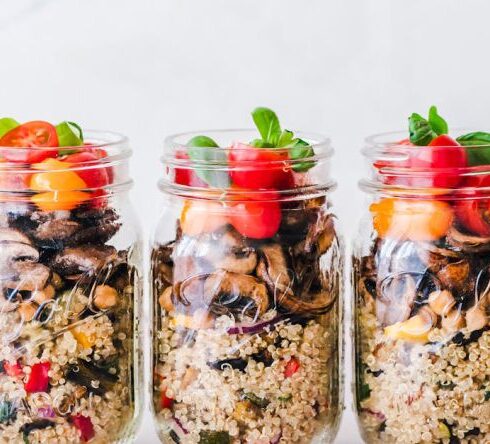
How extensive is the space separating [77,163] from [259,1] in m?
0.70

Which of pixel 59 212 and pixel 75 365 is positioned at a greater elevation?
pixel 59 212

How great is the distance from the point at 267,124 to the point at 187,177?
0.11 metres

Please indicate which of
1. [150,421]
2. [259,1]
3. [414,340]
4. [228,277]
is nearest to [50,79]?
[259,1]

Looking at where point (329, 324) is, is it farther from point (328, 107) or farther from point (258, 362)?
point (328, 107)

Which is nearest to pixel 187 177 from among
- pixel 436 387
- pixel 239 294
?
pixel 239 294

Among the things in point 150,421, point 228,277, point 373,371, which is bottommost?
point 150,421

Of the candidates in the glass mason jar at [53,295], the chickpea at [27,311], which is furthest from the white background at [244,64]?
the chickpea at [27,311]

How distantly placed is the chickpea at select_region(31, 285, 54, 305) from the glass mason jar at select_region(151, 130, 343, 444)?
0.14 metres

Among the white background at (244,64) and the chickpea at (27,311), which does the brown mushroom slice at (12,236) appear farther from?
the white background at (244,64)

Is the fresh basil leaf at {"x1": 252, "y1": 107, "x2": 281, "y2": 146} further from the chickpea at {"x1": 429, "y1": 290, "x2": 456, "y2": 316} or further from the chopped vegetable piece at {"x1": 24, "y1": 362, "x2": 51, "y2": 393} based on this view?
the chopped vegetable piece at {"x1": 24, "y1": 362, "x2": 51, "y2": 393}

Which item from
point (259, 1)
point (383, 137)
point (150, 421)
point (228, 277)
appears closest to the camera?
point (228, 277)

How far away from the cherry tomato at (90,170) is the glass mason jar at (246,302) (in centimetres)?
8

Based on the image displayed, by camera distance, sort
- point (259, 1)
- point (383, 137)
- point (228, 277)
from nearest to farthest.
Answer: point (228, 277) → point (383, 137) → point (259, 1)

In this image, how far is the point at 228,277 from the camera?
4.06 ft
